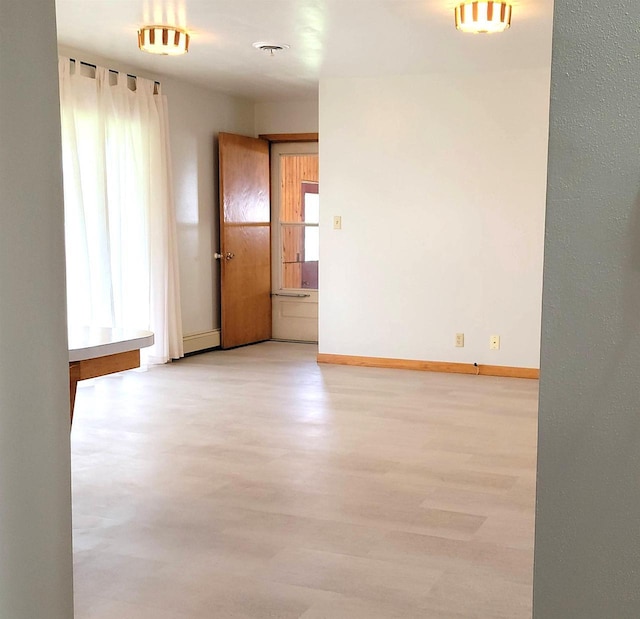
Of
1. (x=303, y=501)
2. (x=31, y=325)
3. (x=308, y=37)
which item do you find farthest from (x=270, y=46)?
(x=31, y=325)

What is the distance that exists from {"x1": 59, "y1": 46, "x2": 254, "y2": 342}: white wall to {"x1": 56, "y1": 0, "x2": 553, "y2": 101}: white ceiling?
48 centimetres

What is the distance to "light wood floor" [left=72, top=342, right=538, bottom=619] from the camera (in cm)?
257

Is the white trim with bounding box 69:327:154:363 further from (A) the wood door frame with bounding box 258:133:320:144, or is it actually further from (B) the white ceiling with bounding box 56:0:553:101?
(A) the wood door frame with bounding box 258:133:320:144

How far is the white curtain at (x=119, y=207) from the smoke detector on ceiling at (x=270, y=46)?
127 centimetres

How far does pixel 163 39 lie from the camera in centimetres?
510

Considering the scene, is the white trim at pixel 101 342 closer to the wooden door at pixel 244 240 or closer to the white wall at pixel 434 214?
the white wall at pixel 434 214

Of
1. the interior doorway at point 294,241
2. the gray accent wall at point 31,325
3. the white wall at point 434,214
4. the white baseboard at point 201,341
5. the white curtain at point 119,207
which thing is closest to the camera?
the gray accent wall at point 31,325

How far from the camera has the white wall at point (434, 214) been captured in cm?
624

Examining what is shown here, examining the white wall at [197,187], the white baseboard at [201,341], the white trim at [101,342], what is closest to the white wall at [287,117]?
the white wall at [197,187]

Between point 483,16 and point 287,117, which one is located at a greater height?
point 483,16

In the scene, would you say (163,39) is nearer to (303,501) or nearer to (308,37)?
(308,37)

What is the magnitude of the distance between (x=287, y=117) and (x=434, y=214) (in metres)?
2.39

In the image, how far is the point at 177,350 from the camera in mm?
6961

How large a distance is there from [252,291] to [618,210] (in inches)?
275
